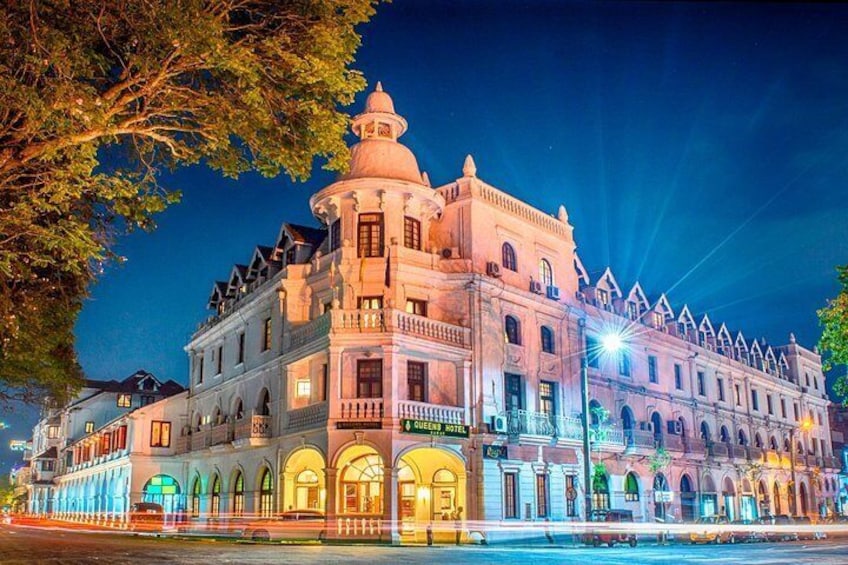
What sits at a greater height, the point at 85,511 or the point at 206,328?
the point at 206,328

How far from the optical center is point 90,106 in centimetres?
1124

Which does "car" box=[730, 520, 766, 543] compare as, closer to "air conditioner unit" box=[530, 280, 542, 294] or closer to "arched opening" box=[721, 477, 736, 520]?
"air conditioner unit" box=[530, 280, 542, 294]

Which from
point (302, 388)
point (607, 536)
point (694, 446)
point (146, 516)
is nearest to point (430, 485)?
point (302, 388)

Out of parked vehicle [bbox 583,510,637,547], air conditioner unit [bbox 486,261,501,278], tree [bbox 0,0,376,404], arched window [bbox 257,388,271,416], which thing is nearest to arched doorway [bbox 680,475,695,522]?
parked vehicle [bbox 583,510,637,547]

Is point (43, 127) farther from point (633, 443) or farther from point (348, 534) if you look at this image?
point (633, 443)

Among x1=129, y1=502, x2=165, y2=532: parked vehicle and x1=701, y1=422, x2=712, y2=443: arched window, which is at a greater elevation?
x1=701, y1=422, x2=712, y2=443: arched window

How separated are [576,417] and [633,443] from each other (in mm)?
5438

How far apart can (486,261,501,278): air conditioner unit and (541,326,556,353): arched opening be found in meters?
4.47

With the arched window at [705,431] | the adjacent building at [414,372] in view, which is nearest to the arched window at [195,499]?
the adjacent building at [414,372]

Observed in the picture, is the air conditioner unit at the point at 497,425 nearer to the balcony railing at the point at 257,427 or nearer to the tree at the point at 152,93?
the balcony railing at the point at 257,427

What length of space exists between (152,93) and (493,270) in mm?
24373

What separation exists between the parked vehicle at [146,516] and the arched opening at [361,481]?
16.5 metres

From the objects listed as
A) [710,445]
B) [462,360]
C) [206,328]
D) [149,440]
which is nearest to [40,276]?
[462,360]

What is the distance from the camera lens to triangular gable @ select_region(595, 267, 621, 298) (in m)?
46.3
